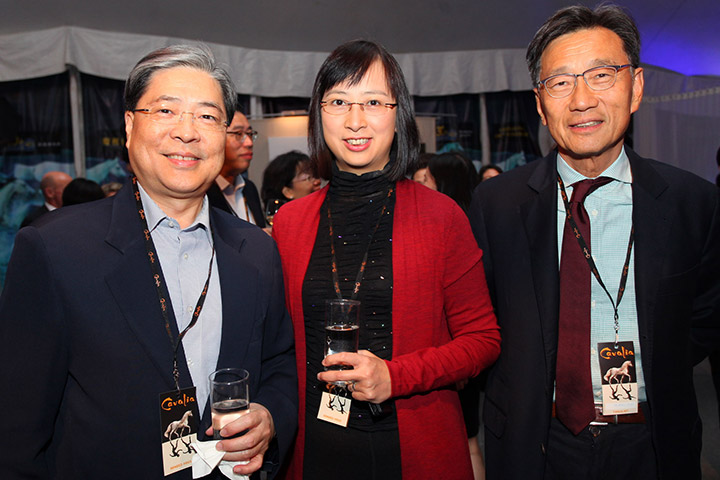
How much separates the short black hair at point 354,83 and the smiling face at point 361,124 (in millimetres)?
22

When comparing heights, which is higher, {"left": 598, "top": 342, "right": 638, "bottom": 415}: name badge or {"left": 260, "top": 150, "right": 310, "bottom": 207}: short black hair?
{"left": 260, "top": 150, "right": 310, "bottom": 207}: short black hair

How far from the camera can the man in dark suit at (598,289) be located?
170 centimetres

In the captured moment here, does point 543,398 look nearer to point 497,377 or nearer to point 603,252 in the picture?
point 497,377

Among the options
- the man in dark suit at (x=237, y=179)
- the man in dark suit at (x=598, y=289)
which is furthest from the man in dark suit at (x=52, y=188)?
the man in dark suit at (x=598, y=289)

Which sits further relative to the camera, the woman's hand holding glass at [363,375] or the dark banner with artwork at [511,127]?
the dark banner with artwork at [511,127]

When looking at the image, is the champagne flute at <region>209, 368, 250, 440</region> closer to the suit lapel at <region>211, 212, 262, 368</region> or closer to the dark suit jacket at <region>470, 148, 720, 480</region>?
the suit lapel at <region>211, 212, 262, 368</region>

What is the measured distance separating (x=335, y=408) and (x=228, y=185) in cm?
288

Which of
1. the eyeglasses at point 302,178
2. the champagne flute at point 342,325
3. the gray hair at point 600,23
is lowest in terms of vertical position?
the champagne flute at point 342,325

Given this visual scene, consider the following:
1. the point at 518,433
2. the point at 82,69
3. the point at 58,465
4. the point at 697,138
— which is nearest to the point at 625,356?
the point at 518,433

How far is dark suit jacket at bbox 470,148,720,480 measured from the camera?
1694mm

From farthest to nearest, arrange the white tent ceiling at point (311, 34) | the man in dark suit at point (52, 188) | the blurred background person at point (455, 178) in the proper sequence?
the white tent ceiling at point (311, 34) < the man in dark suit at point (52, 188) < the blurred background person at point (455, 178)

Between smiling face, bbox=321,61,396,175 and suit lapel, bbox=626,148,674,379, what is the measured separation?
0.88m

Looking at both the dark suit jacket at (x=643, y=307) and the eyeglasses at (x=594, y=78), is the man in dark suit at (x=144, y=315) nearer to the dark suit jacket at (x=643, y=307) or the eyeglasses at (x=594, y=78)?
the dark suit jacket at (x=643, y=307)

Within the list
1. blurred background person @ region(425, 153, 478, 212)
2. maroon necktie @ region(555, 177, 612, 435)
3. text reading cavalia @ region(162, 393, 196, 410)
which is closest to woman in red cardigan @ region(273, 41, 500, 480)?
maroon necktie @ region(555, 177, 612, 435)
